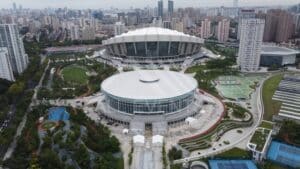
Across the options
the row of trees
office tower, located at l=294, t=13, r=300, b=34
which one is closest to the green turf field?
the row of trees

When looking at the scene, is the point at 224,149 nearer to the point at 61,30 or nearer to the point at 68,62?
the point at 68,62

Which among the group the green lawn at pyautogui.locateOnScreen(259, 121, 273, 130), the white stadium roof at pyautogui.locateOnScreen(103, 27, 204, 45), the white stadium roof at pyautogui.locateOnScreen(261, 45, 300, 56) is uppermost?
the white stadium roof at pyautogui.locateOnScreen(103, 27, 204, 45)

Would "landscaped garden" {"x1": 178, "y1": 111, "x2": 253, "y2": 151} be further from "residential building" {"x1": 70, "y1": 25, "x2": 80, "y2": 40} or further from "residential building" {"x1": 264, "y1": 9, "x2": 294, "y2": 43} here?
"residential building" {"x1": 70, "y1": 25, "x2": 80, "y2": 40}

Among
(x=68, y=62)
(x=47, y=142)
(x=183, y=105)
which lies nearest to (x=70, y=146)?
(x=47, y=142)

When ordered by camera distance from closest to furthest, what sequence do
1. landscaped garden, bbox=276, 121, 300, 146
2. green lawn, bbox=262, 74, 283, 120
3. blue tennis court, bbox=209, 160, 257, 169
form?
1. blue tennis court, bbox=209, 160, 257, 169
2. landscaped garden, bbox=276, 121, 300, 146
3. green lawn, bbox=262, 74, 283, 120

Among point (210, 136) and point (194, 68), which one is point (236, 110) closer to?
point (210, 136)
